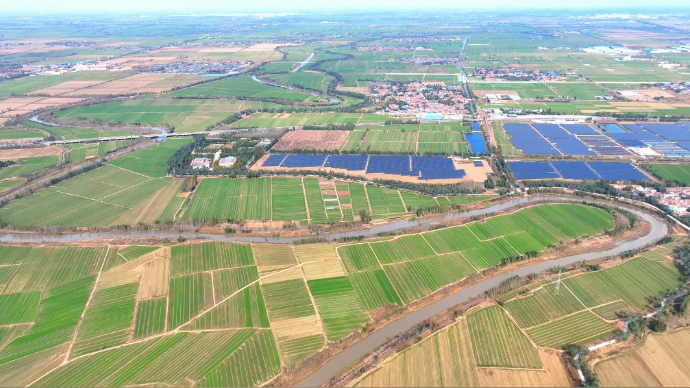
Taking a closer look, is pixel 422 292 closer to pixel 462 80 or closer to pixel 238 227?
pixel 238 227

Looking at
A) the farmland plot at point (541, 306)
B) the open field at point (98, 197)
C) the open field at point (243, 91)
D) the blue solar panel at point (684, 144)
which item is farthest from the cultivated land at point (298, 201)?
the open field at point (243, 91)

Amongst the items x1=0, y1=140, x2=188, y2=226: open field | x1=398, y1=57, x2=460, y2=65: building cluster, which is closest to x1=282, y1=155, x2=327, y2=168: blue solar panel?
x1=0, y1=140, x2=188, y2=226: open field

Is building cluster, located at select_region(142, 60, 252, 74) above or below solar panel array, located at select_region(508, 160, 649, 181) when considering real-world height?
below

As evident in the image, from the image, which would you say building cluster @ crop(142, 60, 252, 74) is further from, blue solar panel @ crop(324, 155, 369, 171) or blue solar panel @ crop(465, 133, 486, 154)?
blue solar panel @ crop(465, 133, 486, 154)

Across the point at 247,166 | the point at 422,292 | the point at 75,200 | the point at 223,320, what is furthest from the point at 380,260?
the point at 75,200

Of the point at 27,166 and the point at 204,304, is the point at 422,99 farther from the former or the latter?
the point at 27,166

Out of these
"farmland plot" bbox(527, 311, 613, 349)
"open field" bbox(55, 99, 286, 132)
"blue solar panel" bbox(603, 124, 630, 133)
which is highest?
"farmland plot" bbox(527, 311, 613, 349)

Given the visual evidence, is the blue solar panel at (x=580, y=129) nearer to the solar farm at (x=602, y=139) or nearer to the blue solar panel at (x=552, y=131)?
the solar farm at (x=602, y=139)
